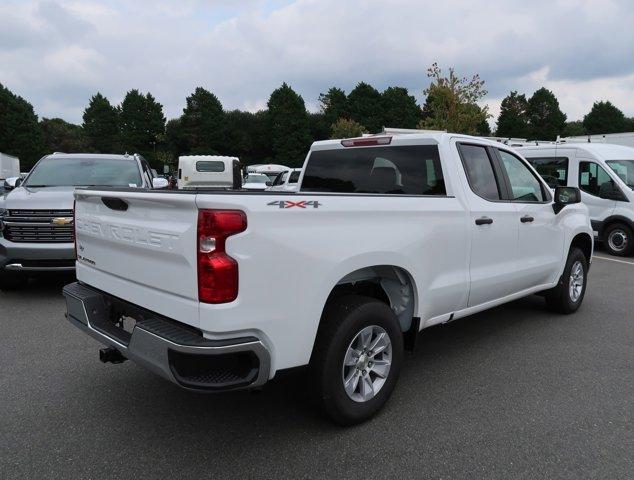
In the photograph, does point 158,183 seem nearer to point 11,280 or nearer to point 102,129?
point 11,280

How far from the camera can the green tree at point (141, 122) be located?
77.2m

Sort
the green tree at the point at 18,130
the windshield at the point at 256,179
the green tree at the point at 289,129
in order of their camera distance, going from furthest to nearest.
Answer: the green tree at the point at 289,129
the green tree at the point at 18,130
the windshield at the point at 256,179

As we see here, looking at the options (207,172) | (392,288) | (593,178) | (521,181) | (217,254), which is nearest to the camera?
(217,254)

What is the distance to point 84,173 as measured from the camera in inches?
306

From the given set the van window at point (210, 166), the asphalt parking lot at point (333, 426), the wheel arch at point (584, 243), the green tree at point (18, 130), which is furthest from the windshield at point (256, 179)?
the green tree at point (18, 130)

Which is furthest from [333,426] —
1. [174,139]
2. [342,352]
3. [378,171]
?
[174,139]

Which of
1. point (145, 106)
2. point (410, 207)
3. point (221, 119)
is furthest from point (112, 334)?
point (145, 106)

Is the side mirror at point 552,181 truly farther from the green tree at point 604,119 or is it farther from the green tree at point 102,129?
the green tree at point 102,129

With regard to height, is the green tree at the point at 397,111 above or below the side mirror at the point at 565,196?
above

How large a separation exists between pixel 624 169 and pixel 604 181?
60 cm

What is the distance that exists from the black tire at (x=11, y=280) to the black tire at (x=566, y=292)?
6.47 metres

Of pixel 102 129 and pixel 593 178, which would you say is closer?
pixel 593 178

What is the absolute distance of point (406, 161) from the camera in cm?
427

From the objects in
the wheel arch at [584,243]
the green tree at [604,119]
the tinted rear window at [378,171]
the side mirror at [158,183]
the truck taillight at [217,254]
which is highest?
the green tree at [604,119]
